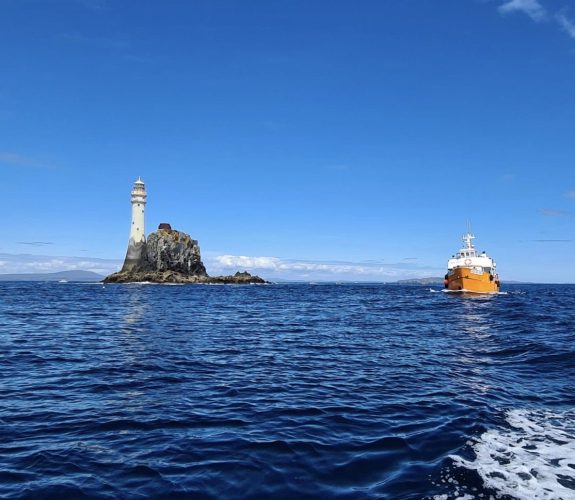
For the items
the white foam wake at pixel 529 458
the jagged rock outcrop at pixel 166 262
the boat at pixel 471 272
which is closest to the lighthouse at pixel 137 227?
the jagged rock outcrop at pixel 166 262

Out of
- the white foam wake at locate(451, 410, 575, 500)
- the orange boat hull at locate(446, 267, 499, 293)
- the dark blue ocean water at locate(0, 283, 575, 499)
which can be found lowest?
the white foam wake at locate(451, 410, 575, 500)

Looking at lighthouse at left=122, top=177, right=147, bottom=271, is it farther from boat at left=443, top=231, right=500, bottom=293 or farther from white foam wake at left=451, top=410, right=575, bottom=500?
white foam wake at left=451, top=410, right=575, bottom=500

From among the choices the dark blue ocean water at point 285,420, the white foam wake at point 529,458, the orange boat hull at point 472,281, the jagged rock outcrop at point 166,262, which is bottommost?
the white foam wake at point 529,458

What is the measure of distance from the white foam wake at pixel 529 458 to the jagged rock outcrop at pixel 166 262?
4996 inches

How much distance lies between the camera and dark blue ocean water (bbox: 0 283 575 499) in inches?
275

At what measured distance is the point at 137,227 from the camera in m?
132

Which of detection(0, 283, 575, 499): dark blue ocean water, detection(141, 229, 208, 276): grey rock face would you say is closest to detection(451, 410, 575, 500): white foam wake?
detection(0, 283, 575, 499): dark blue ocean water

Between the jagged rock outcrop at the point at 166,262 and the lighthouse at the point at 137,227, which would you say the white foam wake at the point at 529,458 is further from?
the lighthouse at the point at 137,227

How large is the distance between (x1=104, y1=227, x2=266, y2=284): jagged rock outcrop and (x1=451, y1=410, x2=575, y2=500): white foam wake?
126896 mm

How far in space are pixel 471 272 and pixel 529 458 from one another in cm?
6780

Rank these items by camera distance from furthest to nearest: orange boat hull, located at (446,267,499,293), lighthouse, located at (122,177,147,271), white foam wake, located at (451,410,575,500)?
lighthouse, located at (122,177,147,271) < orange boat hull, located at (446,267,499,293) < white foam wake, located at (451,410,575,500)

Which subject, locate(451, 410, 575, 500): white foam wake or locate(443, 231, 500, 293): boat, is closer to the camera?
locate(451, 410, 575, 500): white foam wake

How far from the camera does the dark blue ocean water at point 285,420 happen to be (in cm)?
698

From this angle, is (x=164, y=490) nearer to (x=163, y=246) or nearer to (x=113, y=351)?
(x=113, y=351)
